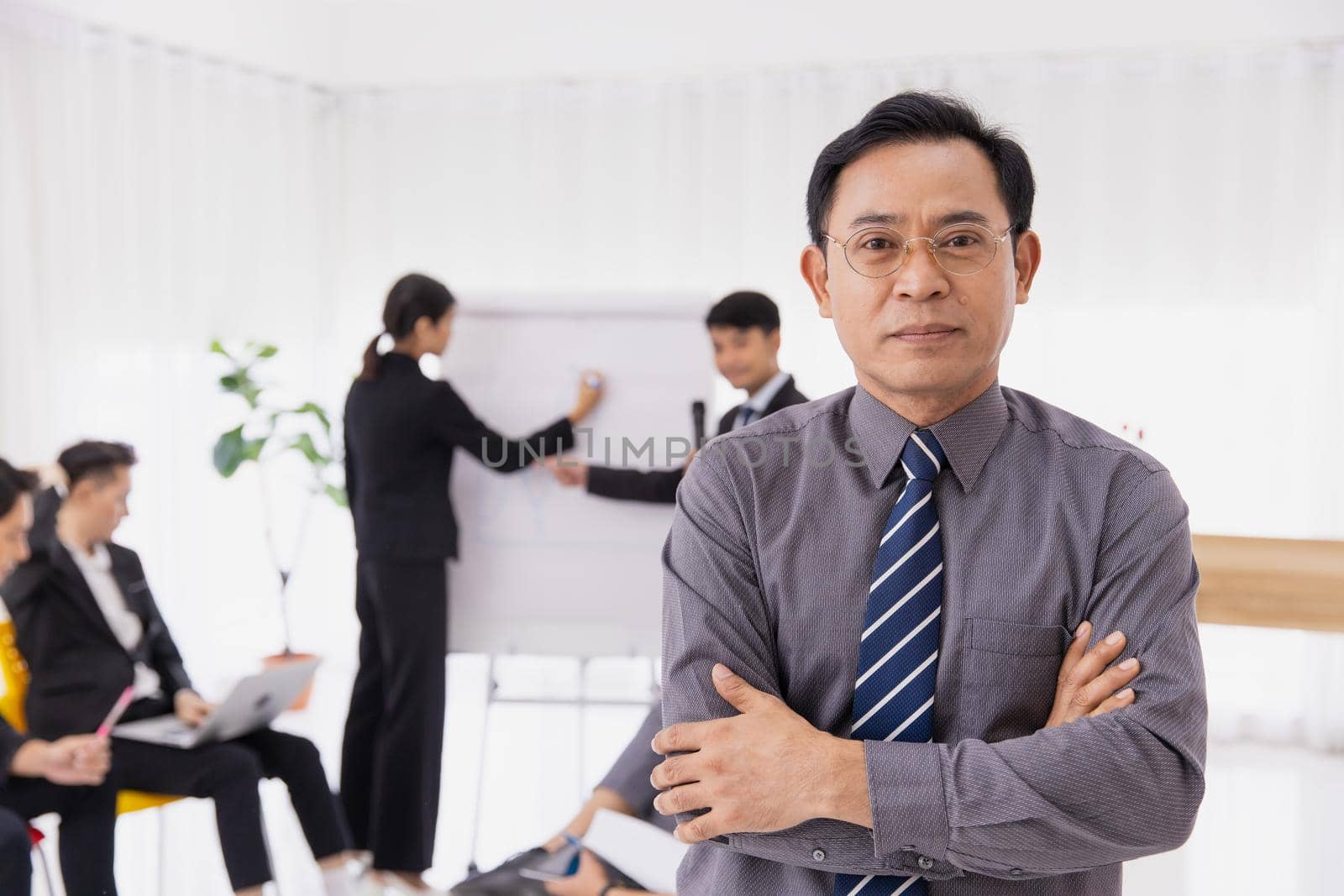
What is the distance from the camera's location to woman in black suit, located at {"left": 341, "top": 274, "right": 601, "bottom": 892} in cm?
313

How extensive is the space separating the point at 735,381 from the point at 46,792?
188cm

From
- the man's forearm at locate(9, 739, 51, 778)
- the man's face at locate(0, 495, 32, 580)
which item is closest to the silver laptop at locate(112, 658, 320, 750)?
the man's forearm at locate(9, 739, 51, 778)

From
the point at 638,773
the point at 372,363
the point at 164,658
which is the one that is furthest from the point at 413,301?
the point at 638,773

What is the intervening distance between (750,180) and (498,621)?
2.66 m

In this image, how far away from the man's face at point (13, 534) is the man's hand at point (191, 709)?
571mm

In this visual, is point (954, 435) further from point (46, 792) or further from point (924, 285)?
point (46, 792)

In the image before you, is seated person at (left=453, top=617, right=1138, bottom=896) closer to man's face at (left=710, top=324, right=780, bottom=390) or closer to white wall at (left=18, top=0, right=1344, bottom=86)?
man's face at (left=710, top=324, right=780, bottom=390)

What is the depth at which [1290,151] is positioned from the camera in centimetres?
458

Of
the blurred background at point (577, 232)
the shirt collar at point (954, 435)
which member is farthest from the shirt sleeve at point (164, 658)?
the shirt collar at point (954, 435)

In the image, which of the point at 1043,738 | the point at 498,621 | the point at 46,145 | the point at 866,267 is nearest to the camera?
the point at 1043,738

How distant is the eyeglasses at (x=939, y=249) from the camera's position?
3.95 ft

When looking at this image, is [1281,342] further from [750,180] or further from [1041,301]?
[750,180]

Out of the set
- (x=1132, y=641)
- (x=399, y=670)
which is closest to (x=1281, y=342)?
(x=399, y=670)

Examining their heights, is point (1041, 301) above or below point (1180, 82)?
below
